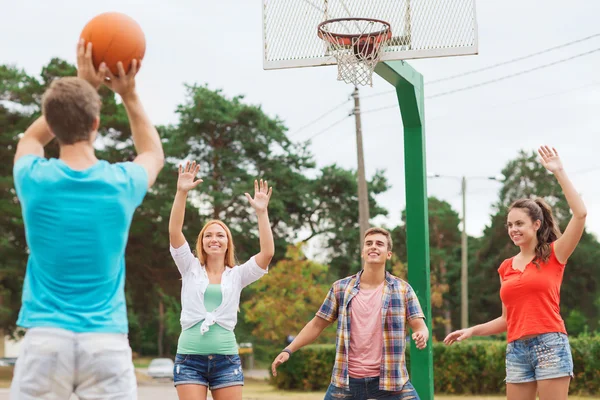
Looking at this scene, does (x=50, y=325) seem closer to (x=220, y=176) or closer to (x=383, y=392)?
(x=383, y=392)

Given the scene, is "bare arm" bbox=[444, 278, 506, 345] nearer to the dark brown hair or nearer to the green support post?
the green support post

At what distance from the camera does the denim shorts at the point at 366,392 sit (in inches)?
231

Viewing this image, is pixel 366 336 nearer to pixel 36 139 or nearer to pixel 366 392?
pixel 366 392

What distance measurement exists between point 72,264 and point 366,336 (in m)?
3.12

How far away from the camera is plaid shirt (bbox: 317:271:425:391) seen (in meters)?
5.85

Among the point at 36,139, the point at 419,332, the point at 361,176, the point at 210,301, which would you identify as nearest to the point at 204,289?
the point at 210,301

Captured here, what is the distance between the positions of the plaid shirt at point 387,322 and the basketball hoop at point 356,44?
Result: 3.49m

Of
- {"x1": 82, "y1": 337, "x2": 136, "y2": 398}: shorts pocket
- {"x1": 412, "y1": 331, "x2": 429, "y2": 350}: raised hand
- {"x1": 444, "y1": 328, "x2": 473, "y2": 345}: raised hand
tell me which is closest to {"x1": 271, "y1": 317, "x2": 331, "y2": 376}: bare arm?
{"x1": 412, "y1": 331, "x2": 429, "y2": 350}: raised hand

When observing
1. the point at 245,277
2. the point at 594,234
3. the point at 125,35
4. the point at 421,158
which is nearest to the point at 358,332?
the point at 245,277

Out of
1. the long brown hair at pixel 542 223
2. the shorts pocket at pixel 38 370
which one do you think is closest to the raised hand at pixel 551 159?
the long brown hair at pixel 542 223

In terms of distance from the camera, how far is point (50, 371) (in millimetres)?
3203

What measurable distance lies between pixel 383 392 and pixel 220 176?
3102 cm

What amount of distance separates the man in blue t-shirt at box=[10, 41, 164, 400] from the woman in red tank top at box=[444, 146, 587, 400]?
10.6 feet

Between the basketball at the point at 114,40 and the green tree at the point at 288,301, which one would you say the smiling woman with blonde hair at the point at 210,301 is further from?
the green tree at the point at 288,301
